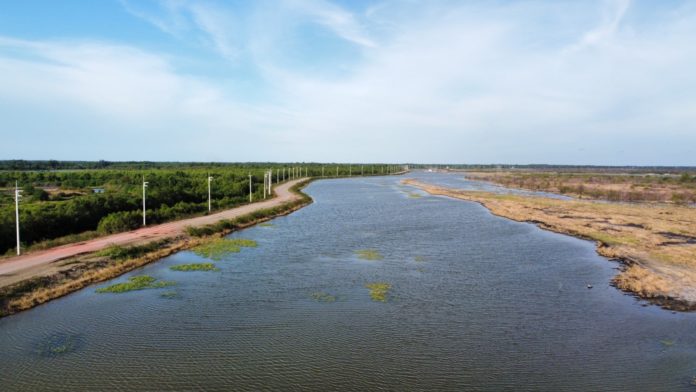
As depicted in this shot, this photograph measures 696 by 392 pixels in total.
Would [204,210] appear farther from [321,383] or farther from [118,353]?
[321,383]

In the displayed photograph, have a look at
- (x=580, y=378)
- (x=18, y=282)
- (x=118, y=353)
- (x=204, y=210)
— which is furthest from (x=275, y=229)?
(x=580, y=378)

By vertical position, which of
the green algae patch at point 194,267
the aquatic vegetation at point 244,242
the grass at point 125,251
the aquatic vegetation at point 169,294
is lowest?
the aquatic vegetation at point 169,294

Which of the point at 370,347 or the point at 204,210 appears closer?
the point at 370,347

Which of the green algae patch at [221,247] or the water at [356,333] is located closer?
the water at [356,333]

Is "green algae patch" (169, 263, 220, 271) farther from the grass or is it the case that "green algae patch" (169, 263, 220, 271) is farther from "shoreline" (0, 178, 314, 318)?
the grass

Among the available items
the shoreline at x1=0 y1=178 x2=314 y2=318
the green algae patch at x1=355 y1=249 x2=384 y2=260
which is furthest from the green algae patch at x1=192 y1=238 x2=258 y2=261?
the green algae patch at x1=355 y1=249 x2=384 y2=260

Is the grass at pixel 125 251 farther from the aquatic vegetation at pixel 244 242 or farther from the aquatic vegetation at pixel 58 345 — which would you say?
the aquatic vegetation at pixel 58 345

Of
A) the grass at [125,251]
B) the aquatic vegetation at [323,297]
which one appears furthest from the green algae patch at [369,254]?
the grass at [125,251]
